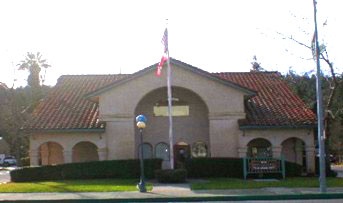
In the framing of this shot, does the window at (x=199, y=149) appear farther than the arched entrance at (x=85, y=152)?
No

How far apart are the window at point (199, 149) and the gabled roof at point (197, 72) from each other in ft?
10.3

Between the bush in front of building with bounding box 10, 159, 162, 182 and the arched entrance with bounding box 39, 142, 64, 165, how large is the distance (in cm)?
635

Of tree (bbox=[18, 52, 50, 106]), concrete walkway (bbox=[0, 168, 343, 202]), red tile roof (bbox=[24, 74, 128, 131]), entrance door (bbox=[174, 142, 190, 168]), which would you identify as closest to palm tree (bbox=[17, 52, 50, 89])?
tree (bbox=[18, 52, 50, 106])

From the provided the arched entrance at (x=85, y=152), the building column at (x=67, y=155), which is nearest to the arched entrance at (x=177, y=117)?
the arched entrance at (x=85, y=152)

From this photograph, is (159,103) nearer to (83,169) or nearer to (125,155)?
(125,155)

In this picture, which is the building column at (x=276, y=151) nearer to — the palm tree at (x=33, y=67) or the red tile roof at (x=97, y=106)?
the red tile roof at (x=97, y=106)

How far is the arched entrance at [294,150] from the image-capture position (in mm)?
37438

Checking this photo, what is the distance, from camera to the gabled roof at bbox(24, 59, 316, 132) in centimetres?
3559

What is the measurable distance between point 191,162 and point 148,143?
5141mm

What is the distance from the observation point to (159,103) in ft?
124

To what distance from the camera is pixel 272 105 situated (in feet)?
126

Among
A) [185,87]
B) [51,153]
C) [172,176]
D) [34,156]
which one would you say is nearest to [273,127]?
[185,87]

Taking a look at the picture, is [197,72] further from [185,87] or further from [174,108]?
[174,108]

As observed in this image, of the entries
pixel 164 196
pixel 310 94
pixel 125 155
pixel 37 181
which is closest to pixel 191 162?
pixel 125 155
